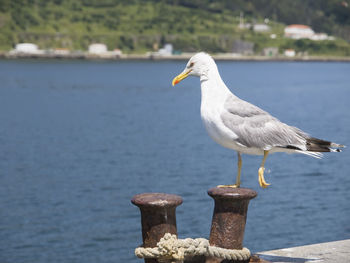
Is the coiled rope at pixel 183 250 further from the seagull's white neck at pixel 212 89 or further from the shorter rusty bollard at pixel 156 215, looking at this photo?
the seagull's white neck at pixel 212 89

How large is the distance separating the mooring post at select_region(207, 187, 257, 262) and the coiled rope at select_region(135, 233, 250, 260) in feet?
0.34

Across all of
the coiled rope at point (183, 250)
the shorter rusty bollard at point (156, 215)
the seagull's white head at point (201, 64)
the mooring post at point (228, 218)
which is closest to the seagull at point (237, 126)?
the seagull's white head at point (201, 64)

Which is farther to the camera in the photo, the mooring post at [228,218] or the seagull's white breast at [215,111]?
the seagull's white breast at [215,111]

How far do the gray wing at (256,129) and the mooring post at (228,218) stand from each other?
70 centimetres

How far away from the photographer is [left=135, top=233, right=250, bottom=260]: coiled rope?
22.0 feet

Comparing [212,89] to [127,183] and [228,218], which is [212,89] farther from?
[127,183]

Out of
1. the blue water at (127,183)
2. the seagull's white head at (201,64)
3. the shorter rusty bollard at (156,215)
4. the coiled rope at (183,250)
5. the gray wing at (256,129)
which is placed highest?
the seagull's white head at (201,64)

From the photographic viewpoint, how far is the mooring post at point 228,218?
6.96 metres

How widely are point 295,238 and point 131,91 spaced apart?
252ft

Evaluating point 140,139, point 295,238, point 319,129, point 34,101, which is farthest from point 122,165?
point 34,101

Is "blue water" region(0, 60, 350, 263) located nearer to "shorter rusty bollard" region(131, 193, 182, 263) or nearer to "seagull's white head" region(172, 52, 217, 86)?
"shorter rusty bollard" region(131, 193, 182, 263)

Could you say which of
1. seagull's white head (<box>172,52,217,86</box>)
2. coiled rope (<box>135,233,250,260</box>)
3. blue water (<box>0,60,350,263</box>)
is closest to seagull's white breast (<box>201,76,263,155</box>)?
→ seagull's white head (<box>172,52,217,86</box>)

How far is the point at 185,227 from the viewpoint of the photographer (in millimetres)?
19578

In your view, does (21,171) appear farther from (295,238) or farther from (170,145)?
(295,238)
